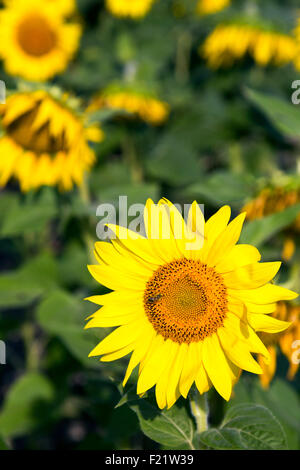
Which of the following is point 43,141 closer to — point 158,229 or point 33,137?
point 33,137

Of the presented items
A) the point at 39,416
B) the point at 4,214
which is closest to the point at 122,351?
the point at 39,416

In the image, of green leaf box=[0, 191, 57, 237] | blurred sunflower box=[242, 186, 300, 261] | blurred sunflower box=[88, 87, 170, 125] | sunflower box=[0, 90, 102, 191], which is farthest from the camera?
blurred sunflower box=[88, 87, 170, 125]

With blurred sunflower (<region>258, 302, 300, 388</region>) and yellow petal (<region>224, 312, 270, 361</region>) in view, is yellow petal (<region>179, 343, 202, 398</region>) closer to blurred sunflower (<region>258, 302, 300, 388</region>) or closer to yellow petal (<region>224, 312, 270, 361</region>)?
yellow petal (<region>224, 312, 270, 361</region>)

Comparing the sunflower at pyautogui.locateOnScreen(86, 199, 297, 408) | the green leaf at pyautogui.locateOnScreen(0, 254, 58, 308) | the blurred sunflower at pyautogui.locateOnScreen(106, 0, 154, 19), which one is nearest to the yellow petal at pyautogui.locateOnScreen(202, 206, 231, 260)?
the sunflower at pyautogui.locateOnScreen(86, 199, 297, 408)

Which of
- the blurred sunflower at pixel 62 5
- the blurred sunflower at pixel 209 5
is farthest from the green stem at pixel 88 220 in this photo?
the blurred sunflower at pixel 209 5

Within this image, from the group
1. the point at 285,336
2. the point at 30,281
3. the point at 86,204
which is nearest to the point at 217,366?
the point at 285,336
